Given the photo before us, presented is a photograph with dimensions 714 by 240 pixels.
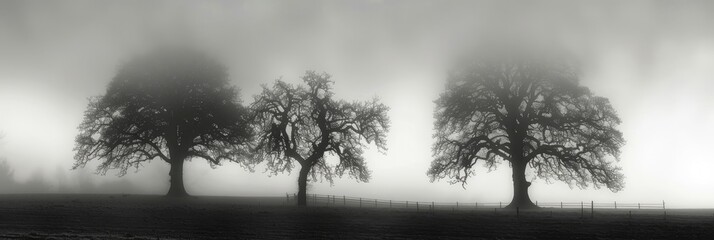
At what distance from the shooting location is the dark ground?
102 feet

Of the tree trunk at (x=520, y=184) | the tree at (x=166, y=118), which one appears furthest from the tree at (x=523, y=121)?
the tree at (x=166, y=118)

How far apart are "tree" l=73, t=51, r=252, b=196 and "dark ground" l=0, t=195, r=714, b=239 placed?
11535mm

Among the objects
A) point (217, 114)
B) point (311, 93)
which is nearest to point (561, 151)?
point (311, 93)

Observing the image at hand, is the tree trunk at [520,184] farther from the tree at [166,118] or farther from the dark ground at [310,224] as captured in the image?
the tree at [166,118]

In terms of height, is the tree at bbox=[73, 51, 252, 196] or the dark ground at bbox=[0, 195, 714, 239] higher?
the tree at bbox=[73, 51, 252, 196]

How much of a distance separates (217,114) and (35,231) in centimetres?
2778

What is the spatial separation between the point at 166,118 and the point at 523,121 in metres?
30.6

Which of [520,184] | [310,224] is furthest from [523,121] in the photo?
[310,224]

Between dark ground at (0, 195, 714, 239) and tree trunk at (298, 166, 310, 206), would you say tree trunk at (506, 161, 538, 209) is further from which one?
tree trunk at (298, 166, 310, 206)

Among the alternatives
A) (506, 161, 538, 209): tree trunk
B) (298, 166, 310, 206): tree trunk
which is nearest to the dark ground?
(506, 161, 538, 209): tree trunk

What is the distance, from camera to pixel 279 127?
51.1 meters

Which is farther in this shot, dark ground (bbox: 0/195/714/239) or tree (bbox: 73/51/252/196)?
tree (bbox: 73/51/252/196)

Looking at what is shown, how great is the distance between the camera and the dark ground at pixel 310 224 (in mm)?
31016

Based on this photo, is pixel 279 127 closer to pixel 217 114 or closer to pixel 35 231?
pixel 217 114
